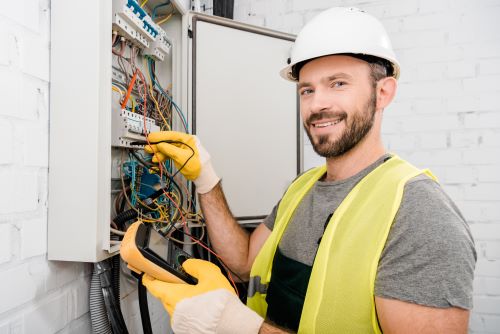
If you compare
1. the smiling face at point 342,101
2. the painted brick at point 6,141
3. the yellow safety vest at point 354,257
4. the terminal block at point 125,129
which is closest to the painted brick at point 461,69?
the smiling face at point 342,101

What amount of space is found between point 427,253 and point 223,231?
27.1 inches

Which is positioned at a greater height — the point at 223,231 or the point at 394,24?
the point at 394,24

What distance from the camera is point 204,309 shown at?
71cm

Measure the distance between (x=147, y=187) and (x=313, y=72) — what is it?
0.65 metres

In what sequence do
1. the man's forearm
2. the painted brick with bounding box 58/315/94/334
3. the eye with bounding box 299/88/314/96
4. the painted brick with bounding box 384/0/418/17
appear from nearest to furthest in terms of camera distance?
the painted brick with bounding box 58/315/94/334
the eye with bounding box 299/88/314/96
the man's forearm
the painted brick with bounding box 384/0/418/17

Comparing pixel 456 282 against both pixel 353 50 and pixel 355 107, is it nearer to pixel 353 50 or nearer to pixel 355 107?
pixel 355 107

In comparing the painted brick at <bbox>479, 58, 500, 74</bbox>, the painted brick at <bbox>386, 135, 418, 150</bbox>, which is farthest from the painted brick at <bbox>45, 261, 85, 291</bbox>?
the painted brick at <bbox>479, 58, 500, 74</bbox>

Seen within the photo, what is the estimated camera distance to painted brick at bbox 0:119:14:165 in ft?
2.06

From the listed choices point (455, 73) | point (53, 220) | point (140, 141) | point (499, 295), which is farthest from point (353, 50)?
point (499, 295)

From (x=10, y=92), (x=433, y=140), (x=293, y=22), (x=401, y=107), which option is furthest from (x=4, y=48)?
(x=433, y=140)

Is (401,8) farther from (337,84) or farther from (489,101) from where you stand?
(337,84)

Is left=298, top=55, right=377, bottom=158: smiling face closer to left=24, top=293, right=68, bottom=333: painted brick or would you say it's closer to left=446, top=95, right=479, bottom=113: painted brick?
left=24, top=293, right=68, bottom=333: painted brick

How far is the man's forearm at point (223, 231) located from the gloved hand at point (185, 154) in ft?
0.14

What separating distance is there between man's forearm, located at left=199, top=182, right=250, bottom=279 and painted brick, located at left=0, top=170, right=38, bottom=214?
518 millimetres
